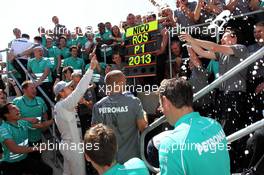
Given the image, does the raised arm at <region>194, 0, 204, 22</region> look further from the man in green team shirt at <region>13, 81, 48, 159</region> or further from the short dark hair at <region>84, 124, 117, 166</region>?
the short dark hair at <region>84, 124, 117, 166</region>

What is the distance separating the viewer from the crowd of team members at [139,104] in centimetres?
243

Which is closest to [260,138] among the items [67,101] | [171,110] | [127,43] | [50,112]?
[171,110]

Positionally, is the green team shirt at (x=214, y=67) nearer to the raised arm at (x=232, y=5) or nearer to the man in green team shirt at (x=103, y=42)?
the raised arm at (x=232, y=5)

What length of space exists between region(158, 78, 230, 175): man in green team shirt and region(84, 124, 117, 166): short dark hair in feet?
1.16

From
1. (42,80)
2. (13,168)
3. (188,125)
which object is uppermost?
(188,125)

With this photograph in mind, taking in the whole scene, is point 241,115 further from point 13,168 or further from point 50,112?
point 50,112

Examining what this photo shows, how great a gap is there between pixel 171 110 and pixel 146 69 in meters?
4.69

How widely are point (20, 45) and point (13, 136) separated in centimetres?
474

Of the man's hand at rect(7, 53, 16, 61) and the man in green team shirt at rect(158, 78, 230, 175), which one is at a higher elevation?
the man in green team shirt at rect(158, 78, 230, 175)

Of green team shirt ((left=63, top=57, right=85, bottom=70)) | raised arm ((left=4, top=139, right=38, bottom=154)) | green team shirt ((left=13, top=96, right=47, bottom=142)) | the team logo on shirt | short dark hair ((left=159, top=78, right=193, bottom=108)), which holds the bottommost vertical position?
raised arm ((left=4, top=139, right=38, bottom=154))

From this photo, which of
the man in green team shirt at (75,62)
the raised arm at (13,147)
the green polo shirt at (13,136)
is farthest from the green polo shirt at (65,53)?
the raised arm at (13,147)

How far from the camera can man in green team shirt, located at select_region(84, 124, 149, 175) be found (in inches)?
95.4

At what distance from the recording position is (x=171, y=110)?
2.46 metres

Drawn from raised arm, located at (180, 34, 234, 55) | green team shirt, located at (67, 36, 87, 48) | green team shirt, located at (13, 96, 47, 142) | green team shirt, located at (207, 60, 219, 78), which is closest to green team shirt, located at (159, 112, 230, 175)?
raised arm, located at (180, 34, 234, 55)
